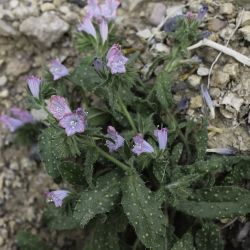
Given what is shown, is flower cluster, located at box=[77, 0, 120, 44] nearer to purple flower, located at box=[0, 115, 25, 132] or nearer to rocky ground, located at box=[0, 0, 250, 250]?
rocky ground, located at box=[0, 0, 250, 250]

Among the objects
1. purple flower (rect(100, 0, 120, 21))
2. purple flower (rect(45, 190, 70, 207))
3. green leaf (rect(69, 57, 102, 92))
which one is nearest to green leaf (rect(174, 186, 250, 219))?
purple flower (rect(45, 190, 70, 207))

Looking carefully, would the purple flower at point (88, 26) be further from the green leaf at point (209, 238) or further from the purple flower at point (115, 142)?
the green leaf at point (209, 238)

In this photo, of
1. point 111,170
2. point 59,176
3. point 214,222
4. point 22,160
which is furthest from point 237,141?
point 22,160

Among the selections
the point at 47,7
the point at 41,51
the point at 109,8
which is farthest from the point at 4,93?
the point at 109,8

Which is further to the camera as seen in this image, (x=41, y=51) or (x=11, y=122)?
(x=41, y=51)

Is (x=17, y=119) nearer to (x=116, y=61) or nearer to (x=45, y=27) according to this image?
(x=45, y=27)

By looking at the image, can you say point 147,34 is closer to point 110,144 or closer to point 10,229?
point 110,144
